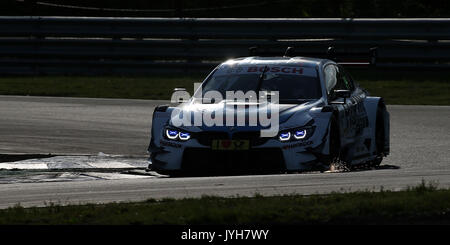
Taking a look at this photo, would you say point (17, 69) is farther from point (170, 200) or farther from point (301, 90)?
point (170, 200)

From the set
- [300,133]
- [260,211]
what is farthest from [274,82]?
[260,211]

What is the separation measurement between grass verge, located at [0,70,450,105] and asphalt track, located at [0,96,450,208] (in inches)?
46.9

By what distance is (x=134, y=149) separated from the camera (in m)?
14.5

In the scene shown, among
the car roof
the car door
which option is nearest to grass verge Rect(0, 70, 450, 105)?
the car door

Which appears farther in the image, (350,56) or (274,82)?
(350,56)

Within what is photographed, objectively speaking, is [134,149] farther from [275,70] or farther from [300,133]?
[300,133]

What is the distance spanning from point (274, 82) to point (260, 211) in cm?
513

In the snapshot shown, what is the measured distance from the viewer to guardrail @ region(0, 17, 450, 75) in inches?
926

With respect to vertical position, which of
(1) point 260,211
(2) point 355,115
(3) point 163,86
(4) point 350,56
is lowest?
(1) point 260,211

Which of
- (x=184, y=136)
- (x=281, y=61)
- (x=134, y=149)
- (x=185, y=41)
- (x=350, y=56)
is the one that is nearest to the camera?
(x=184, y=136)

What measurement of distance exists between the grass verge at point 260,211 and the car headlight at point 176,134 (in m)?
3.05

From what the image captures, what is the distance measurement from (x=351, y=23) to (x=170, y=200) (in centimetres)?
1549

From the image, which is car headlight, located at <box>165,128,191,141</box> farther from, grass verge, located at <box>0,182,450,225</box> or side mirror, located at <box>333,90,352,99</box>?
grass verge, located at <box>0,182,450,225</box>

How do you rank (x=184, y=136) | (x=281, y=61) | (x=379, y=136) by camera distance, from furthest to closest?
(x=379, y=136) → (x=281, y=61) → (x=184, y=136)
